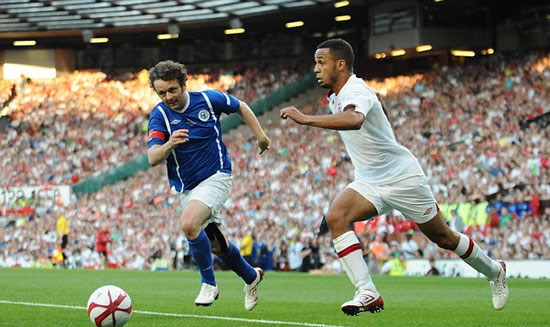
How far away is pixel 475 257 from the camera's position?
8.38 m

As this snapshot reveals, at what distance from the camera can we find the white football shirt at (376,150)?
7.75 meters

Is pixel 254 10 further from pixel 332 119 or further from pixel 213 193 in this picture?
pixel 332 119

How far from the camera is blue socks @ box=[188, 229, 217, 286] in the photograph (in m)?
9.11

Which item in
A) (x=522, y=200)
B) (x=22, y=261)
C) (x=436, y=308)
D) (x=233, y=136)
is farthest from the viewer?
(x=233, y=136)

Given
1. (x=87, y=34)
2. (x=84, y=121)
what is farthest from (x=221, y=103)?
(x=87, y=34)

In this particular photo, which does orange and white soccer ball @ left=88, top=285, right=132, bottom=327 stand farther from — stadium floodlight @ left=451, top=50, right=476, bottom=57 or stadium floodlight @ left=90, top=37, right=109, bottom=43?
stadium floodlight @ left=90, top=37, right=109, bottom=43

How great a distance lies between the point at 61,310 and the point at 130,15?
30.3 m

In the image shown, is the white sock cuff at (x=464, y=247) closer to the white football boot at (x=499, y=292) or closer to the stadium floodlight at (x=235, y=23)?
the white football boot at (x=499, y=292)

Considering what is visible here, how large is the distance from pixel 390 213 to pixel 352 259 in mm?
16792

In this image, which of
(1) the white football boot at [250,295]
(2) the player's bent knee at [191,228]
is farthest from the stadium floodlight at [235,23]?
(2) the player's bent knee at [191,228]

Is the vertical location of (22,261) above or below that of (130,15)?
below

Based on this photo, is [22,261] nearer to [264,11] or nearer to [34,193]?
[34,193]

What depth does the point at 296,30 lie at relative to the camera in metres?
41.5

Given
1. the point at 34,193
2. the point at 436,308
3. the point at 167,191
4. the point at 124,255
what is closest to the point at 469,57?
the point at 167,191
